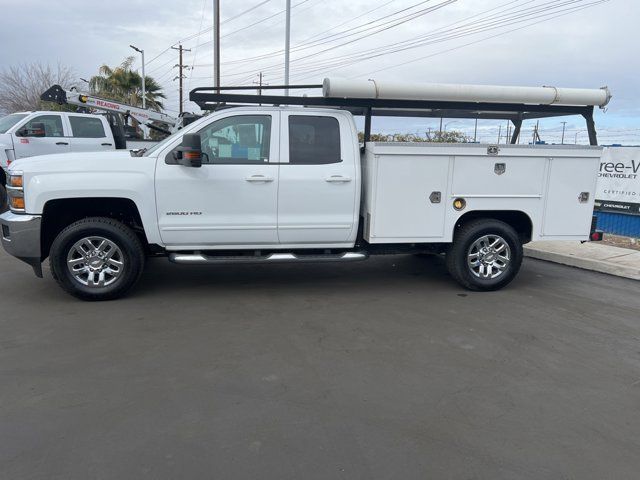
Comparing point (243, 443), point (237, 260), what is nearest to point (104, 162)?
point (237, 260)

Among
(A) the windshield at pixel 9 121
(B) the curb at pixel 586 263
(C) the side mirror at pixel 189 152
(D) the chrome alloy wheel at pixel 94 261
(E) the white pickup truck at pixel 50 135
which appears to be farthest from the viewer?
(A) the windshield at pixel 9 121

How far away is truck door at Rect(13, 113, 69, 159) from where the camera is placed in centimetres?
1127

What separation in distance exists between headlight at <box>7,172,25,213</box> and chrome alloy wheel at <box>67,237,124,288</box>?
0.70 metres

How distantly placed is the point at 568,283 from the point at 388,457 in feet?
16.9

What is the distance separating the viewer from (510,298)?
6391 millimetres

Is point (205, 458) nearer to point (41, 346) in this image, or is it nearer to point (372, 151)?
point (41, 346)

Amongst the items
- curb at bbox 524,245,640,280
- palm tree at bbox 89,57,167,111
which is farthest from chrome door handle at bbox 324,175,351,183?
palm tree at bbox 89,57,167,111

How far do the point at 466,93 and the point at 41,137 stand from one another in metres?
9.33

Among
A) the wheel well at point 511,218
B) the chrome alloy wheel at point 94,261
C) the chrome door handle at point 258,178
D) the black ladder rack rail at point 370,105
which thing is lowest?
the chrome alloy wheel at point 94,261

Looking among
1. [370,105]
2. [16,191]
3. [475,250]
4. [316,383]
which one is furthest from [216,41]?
[316,383]

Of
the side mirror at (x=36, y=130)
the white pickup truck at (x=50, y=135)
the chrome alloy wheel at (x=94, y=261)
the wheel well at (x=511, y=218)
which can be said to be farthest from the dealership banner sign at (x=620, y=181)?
the side mirror at (x=36, y=130)

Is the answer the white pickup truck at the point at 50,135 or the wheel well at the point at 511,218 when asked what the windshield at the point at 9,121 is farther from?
the wheel well at the point at 511,218

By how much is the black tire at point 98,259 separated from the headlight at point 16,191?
514 millimetres

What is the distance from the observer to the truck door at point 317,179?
5.98m
